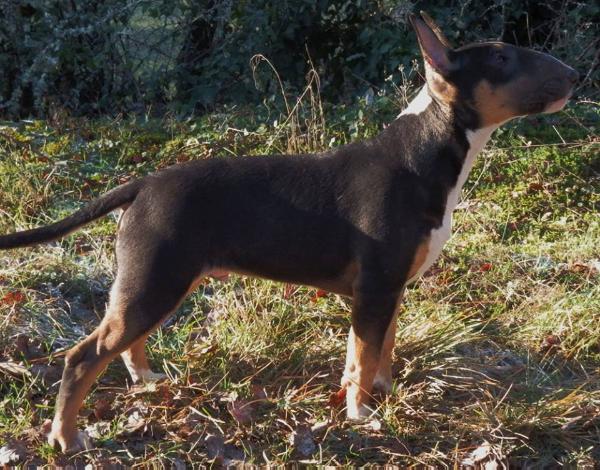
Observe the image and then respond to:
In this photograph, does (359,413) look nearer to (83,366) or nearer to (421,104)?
(83,366)

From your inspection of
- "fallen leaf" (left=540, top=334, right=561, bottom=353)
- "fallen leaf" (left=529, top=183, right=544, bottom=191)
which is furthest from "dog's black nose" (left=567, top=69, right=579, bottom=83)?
"fallen leaf" (left=529, top=183, right=544, bottom=191)

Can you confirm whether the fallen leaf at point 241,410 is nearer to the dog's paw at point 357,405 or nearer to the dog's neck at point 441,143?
the dog's paw at point 357,405

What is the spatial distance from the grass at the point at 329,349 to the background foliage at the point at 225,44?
199 centimetres

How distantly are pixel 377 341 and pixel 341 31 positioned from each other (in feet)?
18.7

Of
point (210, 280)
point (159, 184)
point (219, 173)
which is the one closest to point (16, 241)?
point (159, 184)

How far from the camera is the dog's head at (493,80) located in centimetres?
462

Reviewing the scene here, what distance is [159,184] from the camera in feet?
14.9

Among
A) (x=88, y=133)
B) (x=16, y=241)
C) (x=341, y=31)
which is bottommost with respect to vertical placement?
(x=88, y=133)

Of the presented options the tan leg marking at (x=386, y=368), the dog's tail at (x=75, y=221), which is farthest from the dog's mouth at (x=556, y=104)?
the dog's tail at (x=75, y=221)

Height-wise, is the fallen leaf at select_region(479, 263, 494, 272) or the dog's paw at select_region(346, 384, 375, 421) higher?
the dog's paw at select_region(346, 384, 375, 421)

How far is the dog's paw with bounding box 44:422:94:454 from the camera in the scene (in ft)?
14.7

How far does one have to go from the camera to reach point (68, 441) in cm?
449

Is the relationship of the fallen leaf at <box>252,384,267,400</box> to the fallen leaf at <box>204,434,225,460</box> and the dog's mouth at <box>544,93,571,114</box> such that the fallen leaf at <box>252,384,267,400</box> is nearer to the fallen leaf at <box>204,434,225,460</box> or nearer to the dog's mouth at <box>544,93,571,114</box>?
the fallen leaf at <box>204,434,225,460</box>

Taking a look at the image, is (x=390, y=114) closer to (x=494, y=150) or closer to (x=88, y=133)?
(x=494, y=150)
